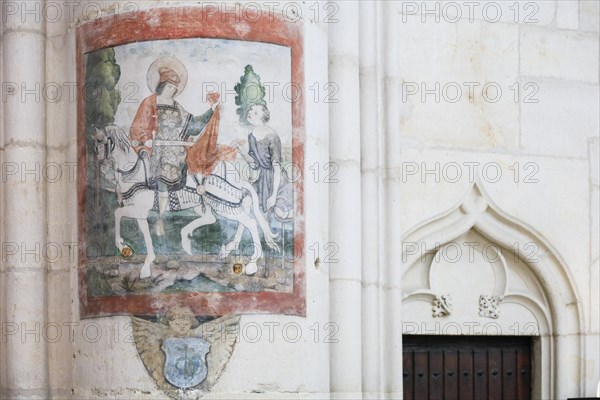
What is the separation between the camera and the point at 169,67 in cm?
786

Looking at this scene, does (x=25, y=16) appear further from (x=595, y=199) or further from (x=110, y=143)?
(x=595, y=199)

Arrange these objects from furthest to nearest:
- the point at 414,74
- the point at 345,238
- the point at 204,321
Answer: the point at 414,74
the point at 345,238
the point at 204,321

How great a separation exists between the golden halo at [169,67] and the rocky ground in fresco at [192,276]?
0.87m

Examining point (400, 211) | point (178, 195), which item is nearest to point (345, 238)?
point (400, 211)

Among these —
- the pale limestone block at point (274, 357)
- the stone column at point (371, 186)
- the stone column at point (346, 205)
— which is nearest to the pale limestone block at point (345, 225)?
the stone column at point (346, 205)

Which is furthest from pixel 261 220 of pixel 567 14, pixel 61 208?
pixel 567 14

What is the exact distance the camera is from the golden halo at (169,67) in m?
Result: 7.85

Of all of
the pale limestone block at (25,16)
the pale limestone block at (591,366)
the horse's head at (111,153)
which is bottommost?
the pale limestone block at (591,366)

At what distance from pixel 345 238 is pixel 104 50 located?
5.33 feet

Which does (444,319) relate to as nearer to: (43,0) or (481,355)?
(481,355)

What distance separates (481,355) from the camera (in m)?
9.05

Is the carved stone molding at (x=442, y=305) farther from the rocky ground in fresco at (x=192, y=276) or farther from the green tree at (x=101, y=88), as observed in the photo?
the green tree at (x=101, y=88)

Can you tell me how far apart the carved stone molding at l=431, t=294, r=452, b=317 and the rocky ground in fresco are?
4.25 feet

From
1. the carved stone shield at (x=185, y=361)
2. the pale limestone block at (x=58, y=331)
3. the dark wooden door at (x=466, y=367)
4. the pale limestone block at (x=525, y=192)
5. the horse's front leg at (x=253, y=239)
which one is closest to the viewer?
the carved stone shield at (x=185, y=361)
